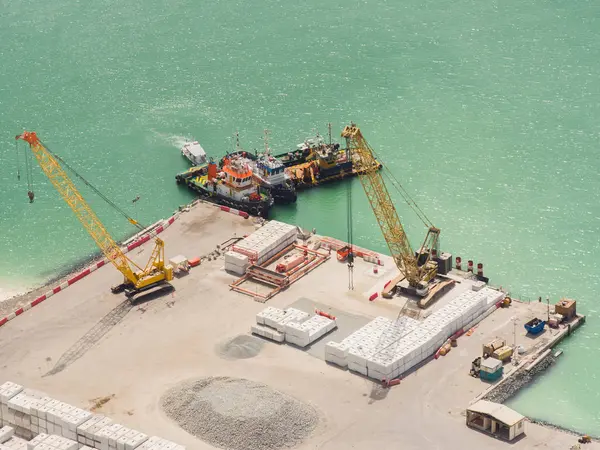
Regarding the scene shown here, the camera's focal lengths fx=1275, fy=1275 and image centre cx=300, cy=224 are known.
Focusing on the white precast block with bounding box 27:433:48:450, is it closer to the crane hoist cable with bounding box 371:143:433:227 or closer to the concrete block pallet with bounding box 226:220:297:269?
the concrete block pallet with bounding box 226:220:297:269

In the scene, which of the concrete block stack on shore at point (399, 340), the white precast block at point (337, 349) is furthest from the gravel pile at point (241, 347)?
the concrete block stack on shore at point (399, 340)

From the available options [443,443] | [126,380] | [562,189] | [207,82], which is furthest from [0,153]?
[443,443]

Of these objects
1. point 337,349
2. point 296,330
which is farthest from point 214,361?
point 337,349

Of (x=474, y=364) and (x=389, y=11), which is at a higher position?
(x=389, y=11)

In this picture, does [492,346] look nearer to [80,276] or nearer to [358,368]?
[358,368]

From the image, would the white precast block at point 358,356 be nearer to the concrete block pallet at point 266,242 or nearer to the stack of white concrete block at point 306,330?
the stack of white concrete block at point 306,330

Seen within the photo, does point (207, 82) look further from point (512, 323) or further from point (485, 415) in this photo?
point (485, 415)
